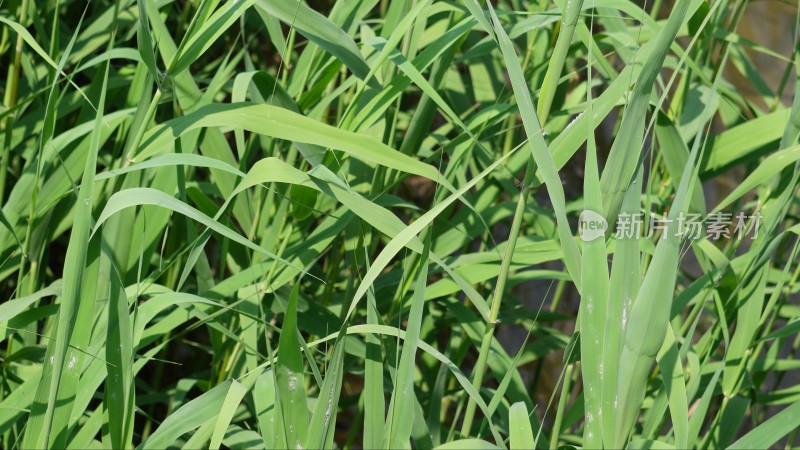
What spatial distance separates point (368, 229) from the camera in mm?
793

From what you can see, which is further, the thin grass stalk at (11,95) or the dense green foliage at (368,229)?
the thin grass stalk at (11,95)

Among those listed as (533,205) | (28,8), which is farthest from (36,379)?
(533,205)

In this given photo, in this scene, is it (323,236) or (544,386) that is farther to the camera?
(544,386)

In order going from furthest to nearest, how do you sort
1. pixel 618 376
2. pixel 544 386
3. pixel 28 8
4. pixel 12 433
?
pixel 544 386
pixel 28 8
pixel 12 433
pixel 618 376

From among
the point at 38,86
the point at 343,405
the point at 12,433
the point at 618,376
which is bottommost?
the point at 343,405

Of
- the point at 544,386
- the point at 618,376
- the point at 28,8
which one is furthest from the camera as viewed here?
the point at 544,386

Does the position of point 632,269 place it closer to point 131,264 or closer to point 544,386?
point 131,264

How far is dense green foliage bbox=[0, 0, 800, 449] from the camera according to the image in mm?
504

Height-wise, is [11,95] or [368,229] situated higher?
[11,95]

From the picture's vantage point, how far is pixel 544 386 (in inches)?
62.6

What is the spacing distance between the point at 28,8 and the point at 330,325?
0.45 m

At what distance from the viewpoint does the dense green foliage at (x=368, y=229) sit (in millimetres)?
504

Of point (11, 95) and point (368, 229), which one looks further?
point (11, 95)

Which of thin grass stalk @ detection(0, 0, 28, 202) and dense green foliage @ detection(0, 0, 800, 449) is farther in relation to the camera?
thin grass stalk @ detection(0, 0, 28, 202)
